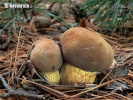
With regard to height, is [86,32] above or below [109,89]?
above

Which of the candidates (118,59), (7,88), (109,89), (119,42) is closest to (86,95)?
(109,89)

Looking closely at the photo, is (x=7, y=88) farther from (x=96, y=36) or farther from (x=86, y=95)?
(x=96, y=36)

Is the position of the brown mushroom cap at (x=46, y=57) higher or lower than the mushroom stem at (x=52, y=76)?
higher

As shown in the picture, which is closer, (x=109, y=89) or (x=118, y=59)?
(x=109, y=89)

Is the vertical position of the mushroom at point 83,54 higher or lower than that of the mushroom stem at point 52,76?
higher

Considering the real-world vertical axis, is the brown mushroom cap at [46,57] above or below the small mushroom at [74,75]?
above
